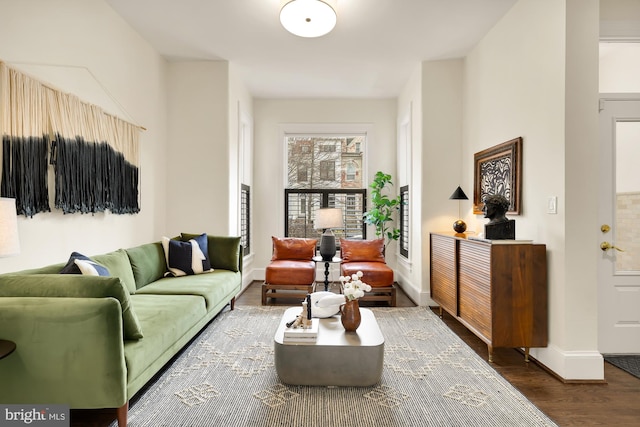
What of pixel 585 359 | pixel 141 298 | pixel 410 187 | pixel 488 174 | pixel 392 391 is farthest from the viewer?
pixel 410 187

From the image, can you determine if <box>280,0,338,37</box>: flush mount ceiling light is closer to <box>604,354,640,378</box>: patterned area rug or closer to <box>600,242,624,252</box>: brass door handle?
<box>600,242,624,252</box>: brass door handle

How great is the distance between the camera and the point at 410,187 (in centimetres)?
517

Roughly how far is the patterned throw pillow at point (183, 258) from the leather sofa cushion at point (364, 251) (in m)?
1.96

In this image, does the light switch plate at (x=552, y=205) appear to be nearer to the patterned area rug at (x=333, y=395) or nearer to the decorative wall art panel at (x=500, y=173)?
the decorative wall art panel at (x=500, y=173)

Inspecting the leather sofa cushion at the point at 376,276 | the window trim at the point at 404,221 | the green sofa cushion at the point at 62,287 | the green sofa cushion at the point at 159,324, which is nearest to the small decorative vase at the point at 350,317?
the green sofa cushion at the point at 159,324

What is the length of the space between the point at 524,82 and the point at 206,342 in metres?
3.50

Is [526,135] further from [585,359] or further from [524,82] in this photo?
[585,359]

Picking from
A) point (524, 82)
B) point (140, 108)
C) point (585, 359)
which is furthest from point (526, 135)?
point (140, 108)

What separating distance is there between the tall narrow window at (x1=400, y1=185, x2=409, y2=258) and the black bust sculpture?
99.5 inches

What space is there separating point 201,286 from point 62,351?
5.46ft

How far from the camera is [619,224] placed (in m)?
2.89

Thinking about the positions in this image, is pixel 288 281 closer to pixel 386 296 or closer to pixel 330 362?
pixel 386 296

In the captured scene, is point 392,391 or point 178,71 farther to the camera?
point 178,71

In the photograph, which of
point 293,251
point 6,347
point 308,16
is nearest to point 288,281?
point 293,251
